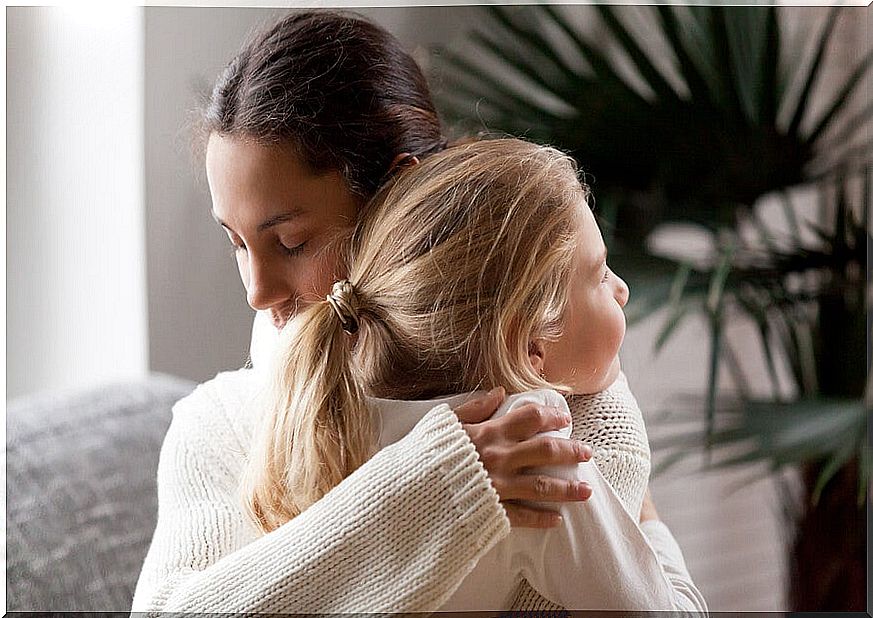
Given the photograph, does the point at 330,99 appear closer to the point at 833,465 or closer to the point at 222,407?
the point at 222,407

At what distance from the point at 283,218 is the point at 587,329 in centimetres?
20

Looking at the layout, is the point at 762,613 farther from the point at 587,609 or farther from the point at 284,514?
the point at 284,514

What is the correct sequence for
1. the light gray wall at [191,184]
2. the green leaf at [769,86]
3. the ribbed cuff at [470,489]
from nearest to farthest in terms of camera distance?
1. the ribbed cuff at [470,489]
2. the light gray wall at [191,184]
3. the green leaf at [769,86]

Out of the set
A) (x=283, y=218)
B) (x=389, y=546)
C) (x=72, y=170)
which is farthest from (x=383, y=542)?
(x=72, y=170)

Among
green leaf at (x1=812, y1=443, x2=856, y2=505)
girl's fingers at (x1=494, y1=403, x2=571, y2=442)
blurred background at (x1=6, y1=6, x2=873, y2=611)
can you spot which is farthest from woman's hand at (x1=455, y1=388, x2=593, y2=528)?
green leaf at (x1=812, y1=443, x2=856, y2=505)

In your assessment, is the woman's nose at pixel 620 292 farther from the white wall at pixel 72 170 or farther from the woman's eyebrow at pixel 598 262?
the white wall at pixel 72 170

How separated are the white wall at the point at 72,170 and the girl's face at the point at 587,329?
1.06 feet

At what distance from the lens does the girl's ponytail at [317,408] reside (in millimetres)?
590

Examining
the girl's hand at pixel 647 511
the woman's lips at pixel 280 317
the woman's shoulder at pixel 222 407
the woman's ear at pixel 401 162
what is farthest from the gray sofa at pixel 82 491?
the girl's hand at pixel 647 511

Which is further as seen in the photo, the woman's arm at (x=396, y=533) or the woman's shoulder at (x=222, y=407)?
the woman's shoulder at (x=222, y=407)

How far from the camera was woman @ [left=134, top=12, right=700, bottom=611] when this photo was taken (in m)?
0.56

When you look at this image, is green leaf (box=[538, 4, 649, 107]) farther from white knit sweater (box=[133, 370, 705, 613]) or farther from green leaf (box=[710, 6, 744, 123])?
white knit sweater (box=[133, 370, 705, 613])

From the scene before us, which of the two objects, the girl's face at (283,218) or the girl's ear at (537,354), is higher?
the girl's face at (283,218)

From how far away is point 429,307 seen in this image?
1.91 ft
